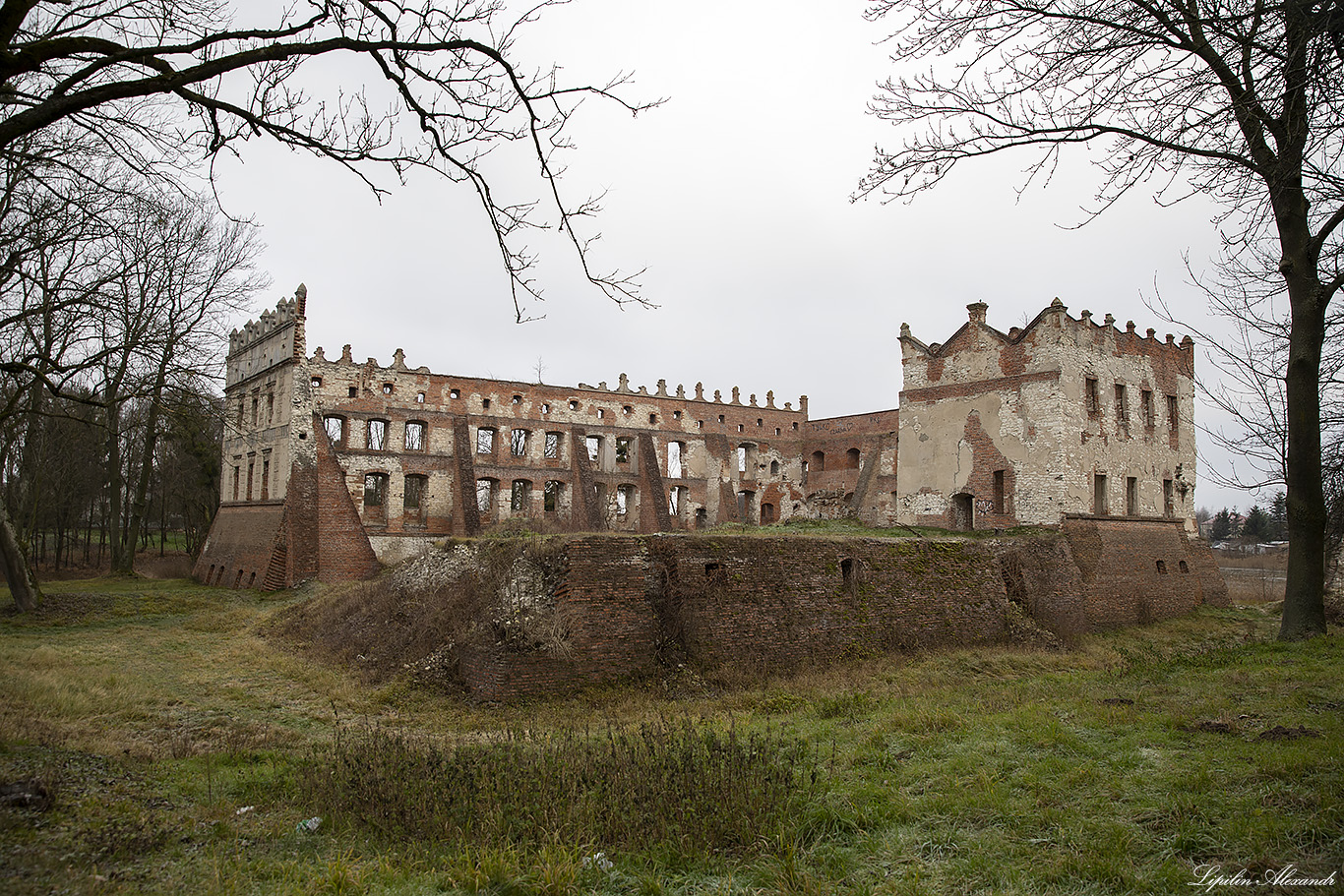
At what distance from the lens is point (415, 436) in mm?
27078

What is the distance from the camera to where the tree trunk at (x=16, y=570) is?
54.4 feet

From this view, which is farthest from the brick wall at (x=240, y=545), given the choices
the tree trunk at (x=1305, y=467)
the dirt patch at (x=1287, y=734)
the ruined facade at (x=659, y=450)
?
the tree trunk at (x=1305, y=467)

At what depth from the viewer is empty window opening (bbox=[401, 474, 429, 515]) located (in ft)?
85.3

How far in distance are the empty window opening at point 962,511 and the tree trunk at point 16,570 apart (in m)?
21.7

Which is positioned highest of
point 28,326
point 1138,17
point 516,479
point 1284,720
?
point 1138,17

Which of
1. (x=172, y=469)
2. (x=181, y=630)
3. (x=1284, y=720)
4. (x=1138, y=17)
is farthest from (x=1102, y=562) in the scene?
(x=172, y=469)

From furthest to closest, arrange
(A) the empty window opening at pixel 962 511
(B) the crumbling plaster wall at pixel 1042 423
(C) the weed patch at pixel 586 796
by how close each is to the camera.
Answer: (A) the empty window opening at pixel 962 511, (B) the crumbling plaster wall at pixel 1042 423, (C) the weed patch at pixel 586 796

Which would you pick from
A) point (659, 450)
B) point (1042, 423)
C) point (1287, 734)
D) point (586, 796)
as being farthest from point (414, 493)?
point (1287, 734)

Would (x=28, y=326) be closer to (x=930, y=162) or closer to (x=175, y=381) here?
(x=175, y=381)

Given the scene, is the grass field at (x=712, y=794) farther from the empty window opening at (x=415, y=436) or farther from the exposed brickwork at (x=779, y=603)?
the empty window opening at (x=415, y=436)

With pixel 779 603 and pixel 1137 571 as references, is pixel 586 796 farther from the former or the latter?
pixel 1137 571

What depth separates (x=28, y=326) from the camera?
1320 centimetres

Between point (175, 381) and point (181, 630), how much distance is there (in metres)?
7.55

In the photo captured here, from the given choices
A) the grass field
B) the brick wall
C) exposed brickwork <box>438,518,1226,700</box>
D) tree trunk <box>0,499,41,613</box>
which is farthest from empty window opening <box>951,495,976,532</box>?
tree trunk <box>0,499,41,613</box>
